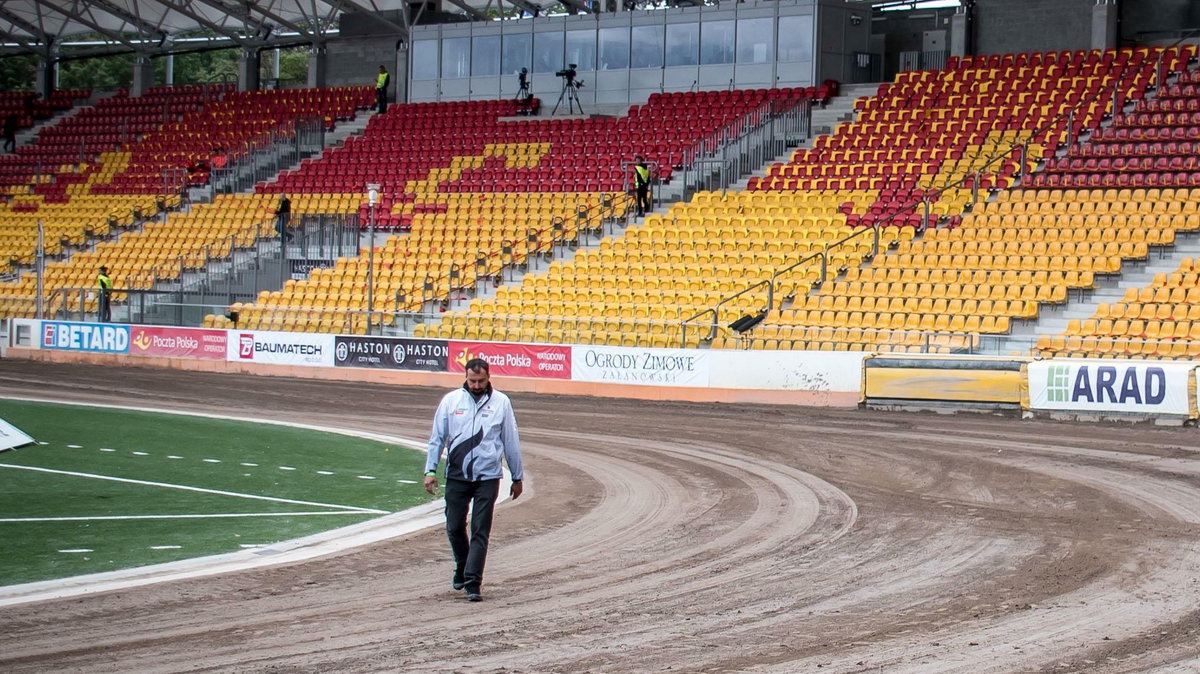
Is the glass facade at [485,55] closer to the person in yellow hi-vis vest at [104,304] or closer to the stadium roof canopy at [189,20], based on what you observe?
the stadium roof canopy at [189,20]

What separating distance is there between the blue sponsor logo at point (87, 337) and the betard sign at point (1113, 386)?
2265cm

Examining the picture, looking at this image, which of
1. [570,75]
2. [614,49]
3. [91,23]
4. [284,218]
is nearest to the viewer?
[284,218]

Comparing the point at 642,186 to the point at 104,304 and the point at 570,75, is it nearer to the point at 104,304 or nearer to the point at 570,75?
the point at 570,75

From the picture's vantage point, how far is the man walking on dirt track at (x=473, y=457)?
10852mm

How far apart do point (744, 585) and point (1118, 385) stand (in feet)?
51.3

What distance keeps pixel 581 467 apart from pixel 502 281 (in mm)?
18984

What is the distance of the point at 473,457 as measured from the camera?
1088cm

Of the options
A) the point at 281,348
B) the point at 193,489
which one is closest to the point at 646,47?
the point at 281,348

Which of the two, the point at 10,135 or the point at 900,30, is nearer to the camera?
the point at 900,30

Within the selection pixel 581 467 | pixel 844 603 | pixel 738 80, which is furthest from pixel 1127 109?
pixel 844 603

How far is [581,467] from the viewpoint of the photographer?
62.6 ft

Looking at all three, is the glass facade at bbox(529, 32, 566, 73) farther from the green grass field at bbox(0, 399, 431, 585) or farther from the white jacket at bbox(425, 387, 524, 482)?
the white jacket at bbox(425, 387, 524, 482)

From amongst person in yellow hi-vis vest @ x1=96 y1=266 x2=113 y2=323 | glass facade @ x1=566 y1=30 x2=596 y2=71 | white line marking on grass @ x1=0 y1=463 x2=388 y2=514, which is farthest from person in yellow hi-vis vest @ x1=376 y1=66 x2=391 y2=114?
white line marking on grass @ x1=0 y1=463 x2=388 y2=514

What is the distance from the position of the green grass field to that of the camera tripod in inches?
1004
